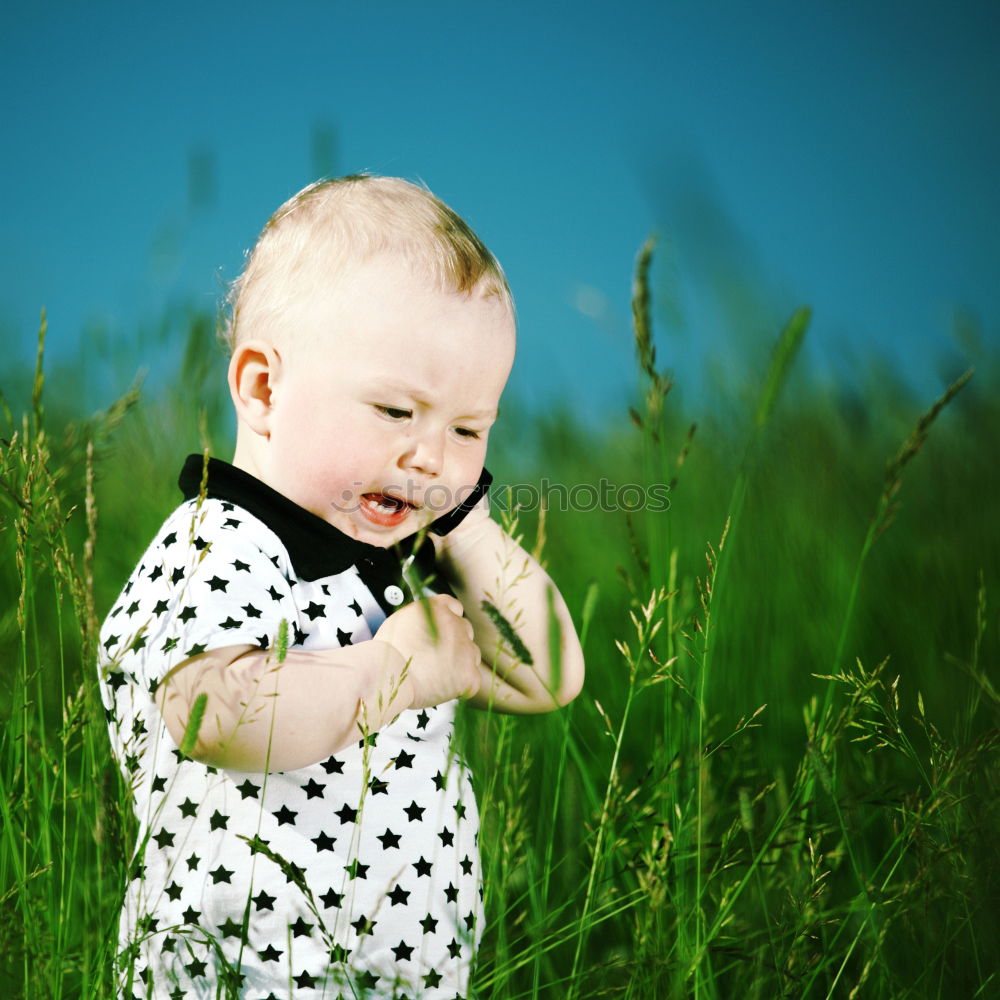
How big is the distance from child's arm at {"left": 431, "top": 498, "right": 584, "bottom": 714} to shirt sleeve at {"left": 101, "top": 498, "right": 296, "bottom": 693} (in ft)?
1.15

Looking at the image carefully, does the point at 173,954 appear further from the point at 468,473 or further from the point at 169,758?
the point at 468,473

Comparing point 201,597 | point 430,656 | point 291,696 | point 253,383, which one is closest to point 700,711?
point 430,656

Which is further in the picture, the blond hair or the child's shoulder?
the blond hair

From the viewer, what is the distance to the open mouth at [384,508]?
1369 mm

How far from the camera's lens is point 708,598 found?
4.08 ft

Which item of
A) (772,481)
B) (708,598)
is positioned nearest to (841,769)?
(772,481)

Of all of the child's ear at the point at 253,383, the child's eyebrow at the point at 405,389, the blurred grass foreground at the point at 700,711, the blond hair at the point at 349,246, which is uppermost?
the blond hair at the point at 349,246

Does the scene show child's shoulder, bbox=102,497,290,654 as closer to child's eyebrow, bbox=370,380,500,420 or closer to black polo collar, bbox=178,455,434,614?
black polo collar, bbox=178,455,434,614

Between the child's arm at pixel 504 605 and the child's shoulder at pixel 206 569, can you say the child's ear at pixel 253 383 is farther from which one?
the child's arm at pixel 504 605

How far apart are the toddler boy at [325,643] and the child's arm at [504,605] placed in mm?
22

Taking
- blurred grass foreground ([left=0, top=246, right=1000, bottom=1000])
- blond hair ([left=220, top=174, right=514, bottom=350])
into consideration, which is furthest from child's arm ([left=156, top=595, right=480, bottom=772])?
blond hair ([left=220, top=174, right=514, bottom=350])

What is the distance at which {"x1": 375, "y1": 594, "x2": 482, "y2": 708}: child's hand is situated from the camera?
48.8 inches

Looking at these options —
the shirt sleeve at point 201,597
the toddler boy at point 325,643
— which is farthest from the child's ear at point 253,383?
the shirt sleeve at point 201,597

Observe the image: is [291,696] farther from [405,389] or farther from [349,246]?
[349,246]
